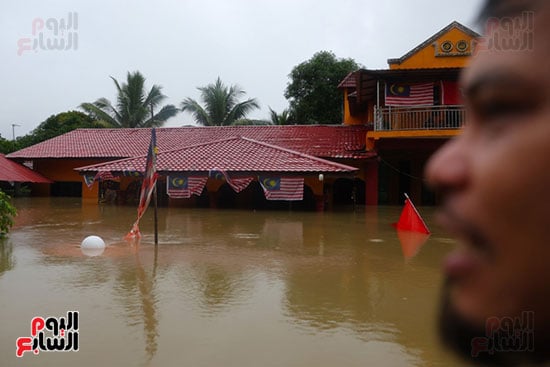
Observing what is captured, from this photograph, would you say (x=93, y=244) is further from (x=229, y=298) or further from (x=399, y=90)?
(x=399, y=90)

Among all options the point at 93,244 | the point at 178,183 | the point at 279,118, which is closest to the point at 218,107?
the point at 279,118

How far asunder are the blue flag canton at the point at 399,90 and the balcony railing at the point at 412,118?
0.56 metres

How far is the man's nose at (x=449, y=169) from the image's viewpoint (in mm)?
704

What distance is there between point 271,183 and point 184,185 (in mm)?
3247

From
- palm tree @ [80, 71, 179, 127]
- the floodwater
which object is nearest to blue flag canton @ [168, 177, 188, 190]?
the floodwater

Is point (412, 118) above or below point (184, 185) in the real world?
above

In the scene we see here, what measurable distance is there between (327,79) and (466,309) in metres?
29.3

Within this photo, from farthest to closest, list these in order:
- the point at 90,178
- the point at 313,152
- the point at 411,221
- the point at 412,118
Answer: the point at 313,152 < the point at 90,178 < the point at 412,118 < the point at 411,221

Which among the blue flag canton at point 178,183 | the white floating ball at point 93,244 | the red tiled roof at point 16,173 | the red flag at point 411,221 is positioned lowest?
the white floating ball at point 93,244

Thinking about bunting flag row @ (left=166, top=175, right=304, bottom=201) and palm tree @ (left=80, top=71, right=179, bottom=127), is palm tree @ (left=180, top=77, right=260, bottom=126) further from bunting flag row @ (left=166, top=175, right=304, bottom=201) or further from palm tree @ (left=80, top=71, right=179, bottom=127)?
bunting flag row @ (left=166, top=175, right=304, bottom=201)

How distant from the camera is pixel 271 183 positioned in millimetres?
16016

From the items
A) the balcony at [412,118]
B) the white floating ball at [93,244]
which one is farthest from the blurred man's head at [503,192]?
the balcony at [412,118]

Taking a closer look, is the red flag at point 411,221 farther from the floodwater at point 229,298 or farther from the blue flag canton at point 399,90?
the blue flag canton at point 399,90

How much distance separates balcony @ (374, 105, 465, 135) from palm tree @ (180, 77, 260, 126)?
554 inches
